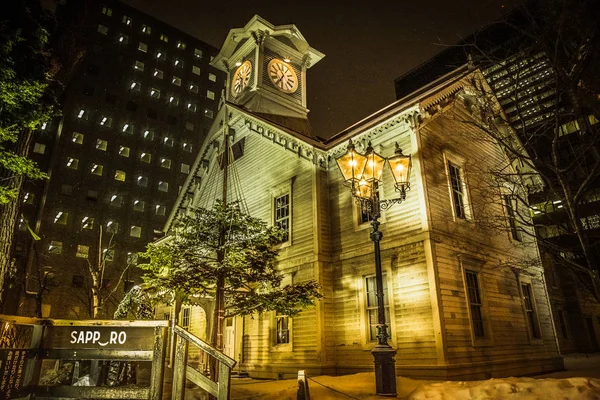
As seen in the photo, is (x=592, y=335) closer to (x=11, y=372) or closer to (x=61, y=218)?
(x=11, y=372)

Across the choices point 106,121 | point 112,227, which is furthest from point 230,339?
point 106,121

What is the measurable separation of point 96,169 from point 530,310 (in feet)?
165

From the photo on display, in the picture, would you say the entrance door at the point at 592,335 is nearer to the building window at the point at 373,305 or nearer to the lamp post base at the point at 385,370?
the building window at the point at 373,305

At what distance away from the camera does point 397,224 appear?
13.5 m

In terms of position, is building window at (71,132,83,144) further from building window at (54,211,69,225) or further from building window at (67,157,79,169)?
building window at (54,211,69,225)

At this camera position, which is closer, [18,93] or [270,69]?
[18,93]

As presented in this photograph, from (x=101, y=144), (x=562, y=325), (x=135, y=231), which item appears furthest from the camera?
(x=101, y=144)

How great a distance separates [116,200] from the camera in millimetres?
50562

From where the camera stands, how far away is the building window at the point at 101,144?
51297 millimetres

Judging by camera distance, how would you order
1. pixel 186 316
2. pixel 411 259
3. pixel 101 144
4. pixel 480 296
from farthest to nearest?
pixel 101 144 → pixel 186 316 → pixel 480 296 → pixel 411 259

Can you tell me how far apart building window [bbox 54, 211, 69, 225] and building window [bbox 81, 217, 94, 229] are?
1.79 m

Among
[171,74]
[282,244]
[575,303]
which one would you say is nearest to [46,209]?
[171,74]

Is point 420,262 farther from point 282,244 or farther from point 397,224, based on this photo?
point 282,244

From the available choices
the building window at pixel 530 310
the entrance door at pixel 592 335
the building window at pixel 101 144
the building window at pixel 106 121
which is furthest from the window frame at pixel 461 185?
the building window at pixel 106 121
